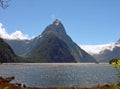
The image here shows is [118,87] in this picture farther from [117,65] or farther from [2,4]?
[2,4]

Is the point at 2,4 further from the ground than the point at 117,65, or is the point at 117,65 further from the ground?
the point at 2,4

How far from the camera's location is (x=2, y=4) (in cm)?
2114

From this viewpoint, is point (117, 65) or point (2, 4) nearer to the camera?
point (117, 65)

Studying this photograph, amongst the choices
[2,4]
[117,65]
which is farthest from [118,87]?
[2,4]

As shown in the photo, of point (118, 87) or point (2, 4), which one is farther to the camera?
point (2, 4)

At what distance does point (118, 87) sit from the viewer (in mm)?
10430

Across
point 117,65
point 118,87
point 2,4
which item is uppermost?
point 2,4

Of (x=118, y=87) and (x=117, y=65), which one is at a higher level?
(x=117, y=65)

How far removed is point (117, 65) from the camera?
1038cm

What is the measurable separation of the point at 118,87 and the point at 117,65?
2.26 feet

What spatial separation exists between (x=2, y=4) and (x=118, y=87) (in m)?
12.6
